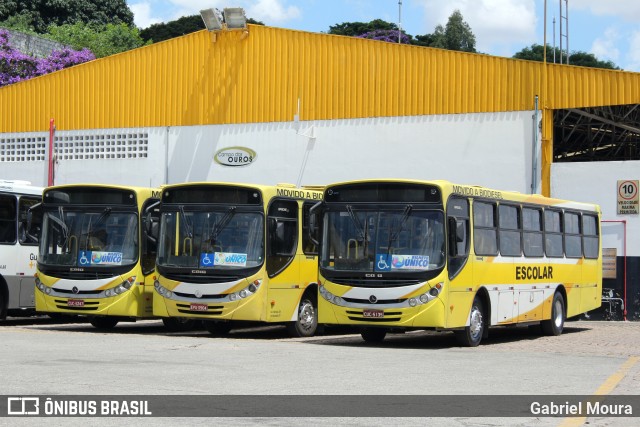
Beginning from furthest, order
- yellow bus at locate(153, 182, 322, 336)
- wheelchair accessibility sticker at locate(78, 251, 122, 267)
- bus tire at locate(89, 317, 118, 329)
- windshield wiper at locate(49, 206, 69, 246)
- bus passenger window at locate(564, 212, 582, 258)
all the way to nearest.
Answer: bus passenger window at locate(564, 212, 582, 258) < bus tire at locate(89, 317, 118, 329) < windshield wiper at locate(49, 206, 69, 246) < wheelchair accessibility sticker at locate(78, 251, 122, 267) < yellow bus at locate(153, 182, 322, 336)

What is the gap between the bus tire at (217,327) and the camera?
2136cm

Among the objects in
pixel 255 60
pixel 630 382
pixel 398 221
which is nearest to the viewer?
pixel 630 382

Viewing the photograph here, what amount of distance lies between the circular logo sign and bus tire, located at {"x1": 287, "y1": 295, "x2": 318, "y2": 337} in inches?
450

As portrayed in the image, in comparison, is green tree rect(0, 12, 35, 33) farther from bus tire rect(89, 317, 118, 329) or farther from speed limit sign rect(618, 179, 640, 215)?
bus tire rect(89, 317, 118, 329)

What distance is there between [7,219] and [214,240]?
5170mm

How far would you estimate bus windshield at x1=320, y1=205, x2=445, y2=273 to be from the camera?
717 inches

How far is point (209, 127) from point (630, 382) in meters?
21.7

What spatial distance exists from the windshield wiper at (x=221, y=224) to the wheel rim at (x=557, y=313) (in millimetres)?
7325

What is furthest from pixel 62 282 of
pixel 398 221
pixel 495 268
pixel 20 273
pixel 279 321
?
pixel 495 268

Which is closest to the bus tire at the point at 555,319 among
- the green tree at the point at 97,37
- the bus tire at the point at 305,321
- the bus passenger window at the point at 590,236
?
the bus passenger window at the point at 590,236

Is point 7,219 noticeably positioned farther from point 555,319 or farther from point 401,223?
point 555,319

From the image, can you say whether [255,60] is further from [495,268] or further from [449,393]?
[449,393]

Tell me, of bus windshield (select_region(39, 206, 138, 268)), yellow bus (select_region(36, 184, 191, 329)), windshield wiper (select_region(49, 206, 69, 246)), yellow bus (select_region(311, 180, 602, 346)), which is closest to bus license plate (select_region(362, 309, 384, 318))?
yellow bus (select_region(311, 180, 602, 346))

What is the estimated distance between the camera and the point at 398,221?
18438 millimetres
